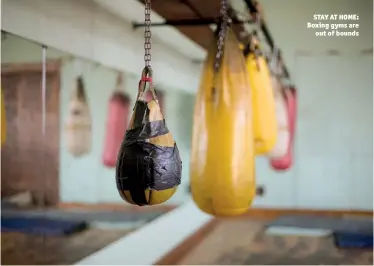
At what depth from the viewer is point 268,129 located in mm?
1204

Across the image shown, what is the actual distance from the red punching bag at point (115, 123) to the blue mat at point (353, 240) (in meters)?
1.07

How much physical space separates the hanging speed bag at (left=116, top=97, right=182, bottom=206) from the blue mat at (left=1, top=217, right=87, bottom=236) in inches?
31.2

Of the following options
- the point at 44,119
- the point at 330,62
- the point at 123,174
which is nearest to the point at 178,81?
the point at 330,62

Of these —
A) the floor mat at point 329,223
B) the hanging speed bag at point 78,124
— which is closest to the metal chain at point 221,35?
the hanging speed bag at point 78,124

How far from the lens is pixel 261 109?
1199mm

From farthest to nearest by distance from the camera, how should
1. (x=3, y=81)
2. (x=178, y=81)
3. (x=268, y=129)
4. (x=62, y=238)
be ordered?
(x=178, y=81), (x=62, y=238), (x=3, y=81), (x=268, y=129)

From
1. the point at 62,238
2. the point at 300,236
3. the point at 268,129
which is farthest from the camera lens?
the point at 300,236

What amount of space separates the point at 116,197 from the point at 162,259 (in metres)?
0.31

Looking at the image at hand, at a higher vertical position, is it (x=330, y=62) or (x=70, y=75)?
(x=330, y=62)

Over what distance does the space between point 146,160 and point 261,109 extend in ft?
1.64

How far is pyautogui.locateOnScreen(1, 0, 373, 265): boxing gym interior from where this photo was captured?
96 centimetres

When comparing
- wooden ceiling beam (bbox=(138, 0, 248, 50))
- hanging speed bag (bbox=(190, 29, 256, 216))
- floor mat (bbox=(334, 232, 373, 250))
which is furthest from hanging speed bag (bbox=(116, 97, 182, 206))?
floor mat (bbox=(334, 232, 373, 250))

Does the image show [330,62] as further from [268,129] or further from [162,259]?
[268,129]

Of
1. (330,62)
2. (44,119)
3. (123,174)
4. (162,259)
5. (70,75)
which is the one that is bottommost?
(162,259)
